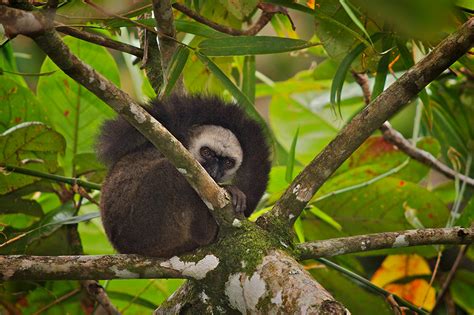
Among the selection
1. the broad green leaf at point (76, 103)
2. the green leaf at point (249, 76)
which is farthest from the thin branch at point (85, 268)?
the broad green leaf at point (76, 103)

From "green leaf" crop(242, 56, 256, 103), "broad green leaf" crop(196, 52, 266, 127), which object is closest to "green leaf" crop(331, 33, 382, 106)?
"broad green leaf" crop(196, 52, 266, 127)

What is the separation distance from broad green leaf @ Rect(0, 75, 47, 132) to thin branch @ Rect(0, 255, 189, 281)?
1.42 meters

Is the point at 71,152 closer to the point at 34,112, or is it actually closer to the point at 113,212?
the point at 34,112

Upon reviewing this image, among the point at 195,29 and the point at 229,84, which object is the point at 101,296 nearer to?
the point at 229,84

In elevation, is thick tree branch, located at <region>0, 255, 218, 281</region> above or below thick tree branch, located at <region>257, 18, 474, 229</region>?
below

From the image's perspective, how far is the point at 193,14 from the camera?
115 inches

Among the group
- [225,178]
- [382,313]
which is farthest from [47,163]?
[382,313]

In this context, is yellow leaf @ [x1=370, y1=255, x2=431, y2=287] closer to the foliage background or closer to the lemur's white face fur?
the foliage background

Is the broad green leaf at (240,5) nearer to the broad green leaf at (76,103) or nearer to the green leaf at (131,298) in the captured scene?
the broad green leaf at (76,103)

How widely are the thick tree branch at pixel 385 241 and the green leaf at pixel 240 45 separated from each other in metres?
0.81

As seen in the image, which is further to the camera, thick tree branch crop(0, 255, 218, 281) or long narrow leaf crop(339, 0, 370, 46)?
long narrow leaf crop(339, 0, 370, 46)

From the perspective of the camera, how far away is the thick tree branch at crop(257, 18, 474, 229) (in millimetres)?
2139

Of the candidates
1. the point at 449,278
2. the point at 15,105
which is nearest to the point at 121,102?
the point at 15,105

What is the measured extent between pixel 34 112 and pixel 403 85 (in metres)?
2.00
